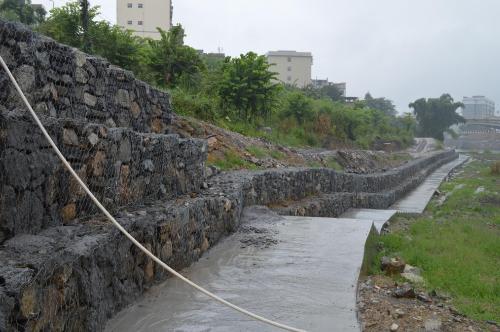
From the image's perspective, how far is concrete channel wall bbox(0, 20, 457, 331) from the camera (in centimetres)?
289

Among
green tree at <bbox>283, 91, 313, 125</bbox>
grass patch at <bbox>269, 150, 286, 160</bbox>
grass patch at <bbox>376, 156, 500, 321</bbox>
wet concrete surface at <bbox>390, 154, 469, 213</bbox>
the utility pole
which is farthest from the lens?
green tree at <bbox>283, 91, 313, 125</bbox>

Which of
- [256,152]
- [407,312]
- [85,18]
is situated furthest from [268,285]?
[85,18]

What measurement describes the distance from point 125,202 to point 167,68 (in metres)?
11.5

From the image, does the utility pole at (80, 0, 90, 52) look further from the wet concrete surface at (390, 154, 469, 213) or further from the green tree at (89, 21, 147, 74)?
the wet concrete surface at (390, 154, 469, 213)

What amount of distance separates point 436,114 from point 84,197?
7784 centimetres

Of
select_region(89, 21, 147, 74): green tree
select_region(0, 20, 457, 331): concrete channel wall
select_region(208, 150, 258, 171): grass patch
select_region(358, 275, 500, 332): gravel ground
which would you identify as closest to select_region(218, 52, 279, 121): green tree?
select_region(89, 21, 147, 74): green tree

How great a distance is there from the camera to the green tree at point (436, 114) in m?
74.6

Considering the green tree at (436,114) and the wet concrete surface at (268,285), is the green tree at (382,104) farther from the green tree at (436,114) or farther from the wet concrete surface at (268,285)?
the wet concrete surface at (268,285)

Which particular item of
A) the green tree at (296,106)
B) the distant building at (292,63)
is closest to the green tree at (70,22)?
the green tree at (296,106)

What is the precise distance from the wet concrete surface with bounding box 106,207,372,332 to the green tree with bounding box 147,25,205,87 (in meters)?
9.68

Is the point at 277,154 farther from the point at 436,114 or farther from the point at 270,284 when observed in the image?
the point at 436,114

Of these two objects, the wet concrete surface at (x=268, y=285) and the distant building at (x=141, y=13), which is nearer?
the wet concrete surface at (x=268, y=285)

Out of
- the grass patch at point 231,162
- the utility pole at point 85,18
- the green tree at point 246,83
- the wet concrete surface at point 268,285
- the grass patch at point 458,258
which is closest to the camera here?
the wet concrete surface at point 268,285

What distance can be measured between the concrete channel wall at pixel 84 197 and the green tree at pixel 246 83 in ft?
34.0
